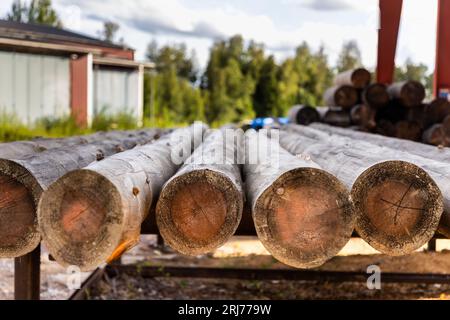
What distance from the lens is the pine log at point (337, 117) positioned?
41.0ft

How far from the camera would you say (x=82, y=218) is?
3.01 m

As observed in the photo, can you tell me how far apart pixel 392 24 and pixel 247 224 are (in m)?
7.50

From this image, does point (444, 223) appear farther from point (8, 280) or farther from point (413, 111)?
point (413, 111)

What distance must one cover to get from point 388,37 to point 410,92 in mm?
1173

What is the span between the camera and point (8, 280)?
753 centimetres

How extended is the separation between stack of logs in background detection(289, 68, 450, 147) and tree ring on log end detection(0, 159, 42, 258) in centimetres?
887

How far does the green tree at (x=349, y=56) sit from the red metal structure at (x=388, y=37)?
50.4 metres

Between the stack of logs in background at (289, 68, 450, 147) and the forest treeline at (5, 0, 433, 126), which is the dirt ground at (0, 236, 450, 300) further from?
the forest treeline at (5, 0, 433, 126)

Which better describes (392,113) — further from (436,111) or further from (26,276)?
(26,276)

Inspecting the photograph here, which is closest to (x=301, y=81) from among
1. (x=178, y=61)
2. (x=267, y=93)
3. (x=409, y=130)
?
(x=267, y=93)

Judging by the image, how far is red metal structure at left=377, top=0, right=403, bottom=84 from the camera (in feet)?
33.3

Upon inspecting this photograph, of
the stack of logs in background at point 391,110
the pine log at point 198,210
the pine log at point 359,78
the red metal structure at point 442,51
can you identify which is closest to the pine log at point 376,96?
the stack of logs in background at point 391,110

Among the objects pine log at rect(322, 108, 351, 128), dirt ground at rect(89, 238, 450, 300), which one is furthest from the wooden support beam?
pine log at rect(322, 108, 351, 128)

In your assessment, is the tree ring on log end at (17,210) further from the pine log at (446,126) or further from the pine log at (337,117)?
the pine log at (337,117)
